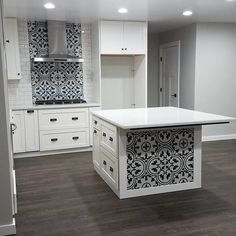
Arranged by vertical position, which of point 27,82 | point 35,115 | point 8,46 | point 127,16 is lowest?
point 35,115

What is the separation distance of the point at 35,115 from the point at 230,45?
4.06 meters

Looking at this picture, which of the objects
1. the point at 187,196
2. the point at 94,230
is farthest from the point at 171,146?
the point at 94,230

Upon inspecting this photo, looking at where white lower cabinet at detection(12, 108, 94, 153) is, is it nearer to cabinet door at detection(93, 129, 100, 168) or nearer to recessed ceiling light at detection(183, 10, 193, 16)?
cabinet door at detection(93, 129, 100, 168)

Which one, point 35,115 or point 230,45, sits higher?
point 230,45

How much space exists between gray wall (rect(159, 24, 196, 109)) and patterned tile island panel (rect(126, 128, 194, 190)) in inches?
109

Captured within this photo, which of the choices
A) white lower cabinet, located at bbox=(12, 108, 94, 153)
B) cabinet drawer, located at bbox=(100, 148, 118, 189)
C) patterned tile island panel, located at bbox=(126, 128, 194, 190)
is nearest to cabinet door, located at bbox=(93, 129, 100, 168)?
cabinet drawer, located at bbox=(100, 148, 118, 189)

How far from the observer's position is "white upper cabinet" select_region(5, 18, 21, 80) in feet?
16.7

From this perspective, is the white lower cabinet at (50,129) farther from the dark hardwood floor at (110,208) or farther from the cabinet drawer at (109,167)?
the cabinet drawer at (109,167)

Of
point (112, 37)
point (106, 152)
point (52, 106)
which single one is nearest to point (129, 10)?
point (112, 37)

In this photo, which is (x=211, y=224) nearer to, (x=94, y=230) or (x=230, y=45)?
(x=94, y=230)

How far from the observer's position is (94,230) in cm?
271

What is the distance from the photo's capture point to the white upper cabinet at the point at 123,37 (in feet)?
17.9

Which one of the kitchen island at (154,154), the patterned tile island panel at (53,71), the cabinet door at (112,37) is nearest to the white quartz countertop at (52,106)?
the patterned tile island panel at (53,71)

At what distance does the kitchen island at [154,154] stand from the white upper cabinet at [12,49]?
243 cm
